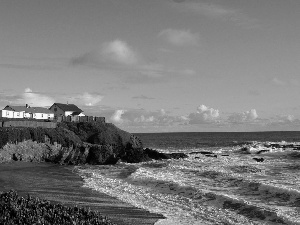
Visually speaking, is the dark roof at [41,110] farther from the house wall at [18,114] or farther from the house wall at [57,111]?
the house wall at [57,111]

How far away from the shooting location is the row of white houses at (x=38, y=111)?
259ft

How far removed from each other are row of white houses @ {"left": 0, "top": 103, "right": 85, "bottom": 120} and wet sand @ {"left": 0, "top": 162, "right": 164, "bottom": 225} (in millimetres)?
38960

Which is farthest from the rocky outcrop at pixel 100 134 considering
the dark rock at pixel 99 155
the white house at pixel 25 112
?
the white house at pixel 25 112

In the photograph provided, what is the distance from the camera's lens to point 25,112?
268ft

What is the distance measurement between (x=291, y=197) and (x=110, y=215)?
1294 centimetres

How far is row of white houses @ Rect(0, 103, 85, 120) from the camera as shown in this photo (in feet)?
259

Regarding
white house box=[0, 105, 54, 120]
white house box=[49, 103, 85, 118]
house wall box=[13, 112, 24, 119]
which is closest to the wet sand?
white house box=[0, 105, 54, 120]

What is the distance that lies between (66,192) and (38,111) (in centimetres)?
5941

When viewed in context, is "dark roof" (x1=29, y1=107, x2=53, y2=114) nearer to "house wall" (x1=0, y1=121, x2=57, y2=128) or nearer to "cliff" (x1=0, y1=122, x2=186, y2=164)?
"cliff" (x1=0, y1=122, x2=186, y2=164)

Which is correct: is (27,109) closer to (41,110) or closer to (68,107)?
(41,110)

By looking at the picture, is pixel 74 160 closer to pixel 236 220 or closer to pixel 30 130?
pixel 30 130

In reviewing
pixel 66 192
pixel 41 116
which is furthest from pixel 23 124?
pixel 66 192

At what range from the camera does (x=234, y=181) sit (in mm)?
33062

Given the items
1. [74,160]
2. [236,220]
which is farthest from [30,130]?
[236,220]
